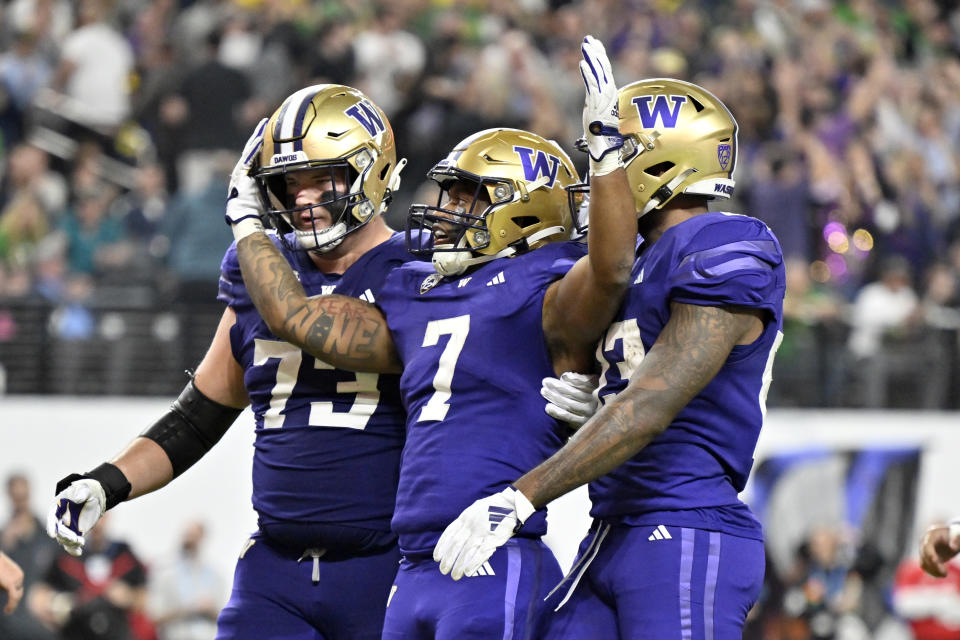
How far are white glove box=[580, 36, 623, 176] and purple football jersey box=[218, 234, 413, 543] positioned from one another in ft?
3.29

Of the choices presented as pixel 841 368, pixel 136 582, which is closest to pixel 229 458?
pixel 136 582

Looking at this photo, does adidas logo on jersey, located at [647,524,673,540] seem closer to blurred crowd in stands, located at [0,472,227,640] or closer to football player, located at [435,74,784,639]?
football player, located at [435,74,784,639]

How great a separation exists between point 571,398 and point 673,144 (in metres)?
0.73

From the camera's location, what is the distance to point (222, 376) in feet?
16.0

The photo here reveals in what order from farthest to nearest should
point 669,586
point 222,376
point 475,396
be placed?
point 222,376, point 475,396, point 669,586

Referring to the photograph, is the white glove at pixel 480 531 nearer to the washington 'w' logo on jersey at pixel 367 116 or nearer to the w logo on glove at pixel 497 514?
the w logo on glove at pixel 497 514

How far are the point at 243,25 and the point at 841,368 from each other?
15.7 ft

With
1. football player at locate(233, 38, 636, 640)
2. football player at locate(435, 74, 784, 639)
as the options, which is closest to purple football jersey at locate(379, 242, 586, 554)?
football player at locate(233, 38, 636, 640)

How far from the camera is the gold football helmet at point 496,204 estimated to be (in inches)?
169

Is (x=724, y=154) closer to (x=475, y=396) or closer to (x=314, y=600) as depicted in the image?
(x=475, y=396)

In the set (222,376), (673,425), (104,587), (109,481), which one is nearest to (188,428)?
(222,376)

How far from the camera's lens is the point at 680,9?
1291 centimetres

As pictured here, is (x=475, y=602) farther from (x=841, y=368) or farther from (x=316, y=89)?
(x=841, y=368)

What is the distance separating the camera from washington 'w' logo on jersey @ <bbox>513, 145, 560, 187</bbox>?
14.3 feet
